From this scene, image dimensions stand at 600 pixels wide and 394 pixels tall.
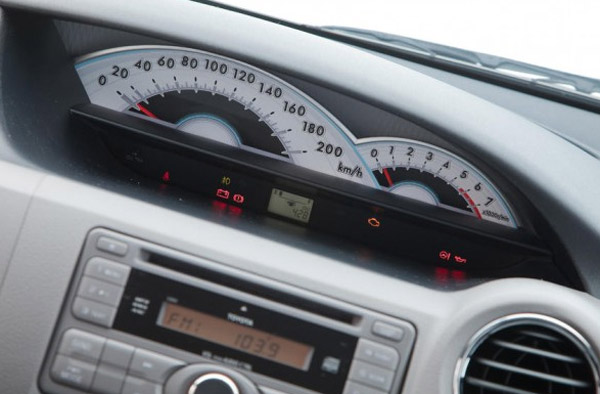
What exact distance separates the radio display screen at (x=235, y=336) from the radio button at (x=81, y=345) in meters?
0.10

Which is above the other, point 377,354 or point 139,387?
point 377,354

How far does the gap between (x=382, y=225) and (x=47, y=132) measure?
22.1 inches

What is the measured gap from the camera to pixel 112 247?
1203 millimetres

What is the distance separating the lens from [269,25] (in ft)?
3.89

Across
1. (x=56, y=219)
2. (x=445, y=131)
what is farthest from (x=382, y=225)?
(x=56, y=219)

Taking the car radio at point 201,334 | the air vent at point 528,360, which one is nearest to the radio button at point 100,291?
the car radio at point 201,334

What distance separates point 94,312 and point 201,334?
16 centimetres

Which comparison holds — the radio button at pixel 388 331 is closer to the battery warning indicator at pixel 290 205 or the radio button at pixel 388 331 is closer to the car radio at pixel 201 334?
the car radio at pixel 201 334

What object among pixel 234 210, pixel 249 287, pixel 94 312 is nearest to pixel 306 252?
pixel 249 287

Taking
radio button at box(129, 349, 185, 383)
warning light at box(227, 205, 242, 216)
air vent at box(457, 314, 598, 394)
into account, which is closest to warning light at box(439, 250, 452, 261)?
air vent at box(457, 314, 598, 394)

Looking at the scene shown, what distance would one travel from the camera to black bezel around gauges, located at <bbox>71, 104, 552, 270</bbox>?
1319 mm

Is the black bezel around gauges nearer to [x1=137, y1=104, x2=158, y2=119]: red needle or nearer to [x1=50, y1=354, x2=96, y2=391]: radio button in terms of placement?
[x1=137, y1=104, x2=158, y2=119]: red needle

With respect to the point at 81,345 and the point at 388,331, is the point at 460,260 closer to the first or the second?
the point at 388,331

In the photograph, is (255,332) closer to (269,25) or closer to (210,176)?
(210,176)
